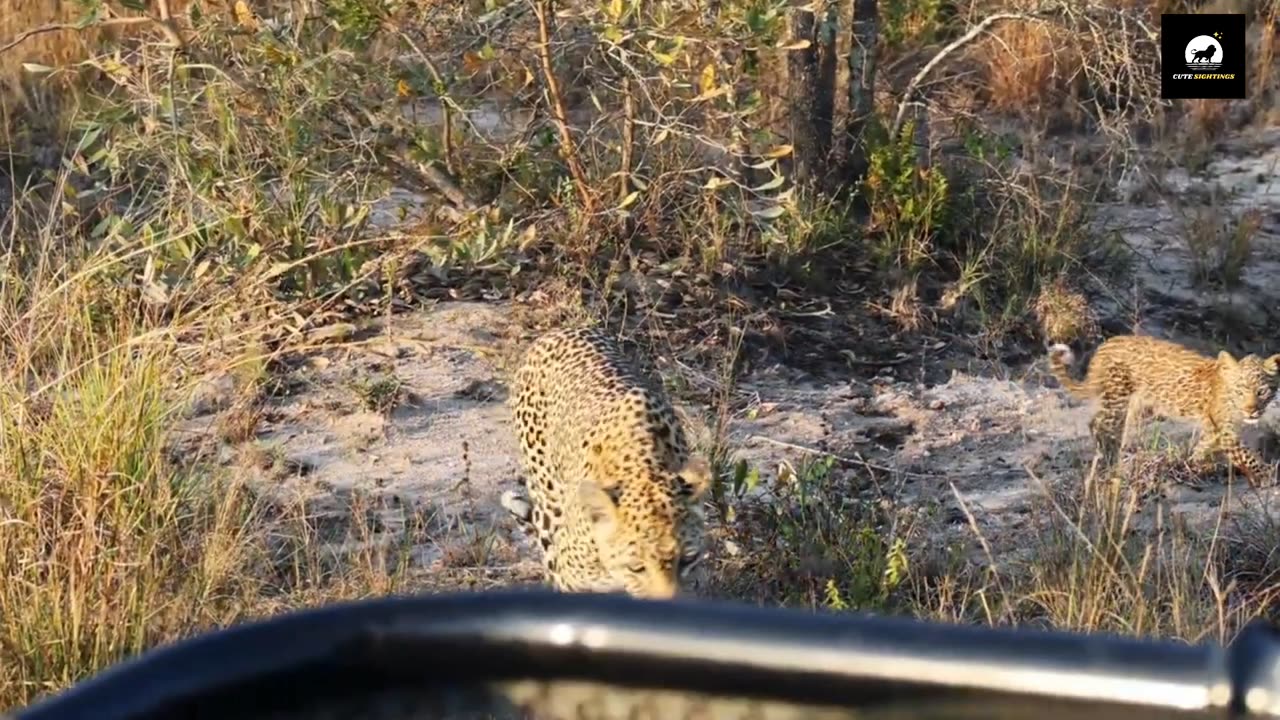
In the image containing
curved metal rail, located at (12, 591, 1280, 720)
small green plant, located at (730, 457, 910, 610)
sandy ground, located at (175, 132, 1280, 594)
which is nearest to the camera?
curved metal rail, located at (12, 591, 1280, 720)

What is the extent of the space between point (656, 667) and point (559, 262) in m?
4.97

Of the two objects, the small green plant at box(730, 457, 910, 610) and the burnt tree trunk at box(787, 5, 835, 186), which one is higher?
the burnt tree trunk at box(787, 5, 835, 186)

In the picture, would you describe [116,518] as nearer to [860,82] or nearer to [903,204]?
[903,204]

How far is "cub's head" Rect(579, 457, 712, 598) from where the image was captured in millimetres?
4195

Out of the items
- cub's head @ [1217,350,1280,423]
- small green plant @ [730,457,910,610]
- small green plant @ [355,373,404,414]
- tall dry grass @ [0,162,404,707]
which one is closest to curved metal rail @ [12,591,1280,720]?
tall dry grass @ [0,162,404,707]

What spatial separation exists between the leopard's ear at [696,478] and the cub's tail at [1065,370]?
8.11ft

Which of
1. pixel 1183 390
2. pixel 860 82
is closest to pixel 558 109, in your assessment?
pixel 860 82

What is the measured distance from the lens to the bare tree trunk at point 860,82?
746cm

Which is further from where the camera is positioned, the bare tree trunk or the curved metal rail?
the bare tree trunk

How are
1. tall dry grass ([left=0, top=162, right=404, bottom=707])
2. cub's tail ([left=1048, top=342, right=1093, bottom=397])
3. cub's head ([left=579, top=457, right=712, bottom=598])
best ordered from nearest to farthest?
tall dry grass ([left=0, top=162, right=404, bottom=707]), cub's head ([left=579, top=457, right=712, bottom=598]), cub's tail ([left=1048, top=342, right=1093, bottom=397])

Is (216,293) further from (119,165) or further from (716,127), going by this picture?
(716,127)

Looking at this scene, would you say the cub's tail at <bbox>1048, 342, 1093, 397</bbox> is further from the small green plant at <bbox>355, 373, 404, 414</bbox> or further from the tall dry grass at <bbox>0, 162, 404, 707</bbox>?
the tall dry grass at <bbox>0, 162, 404, 707</bbox>

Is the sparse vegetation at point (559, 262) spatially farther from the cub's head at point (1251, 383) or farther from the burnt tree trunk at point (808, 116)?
the cub's head at point (1251, 383)

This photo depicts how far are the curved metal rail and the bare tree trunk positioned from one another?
5922 millimetres
